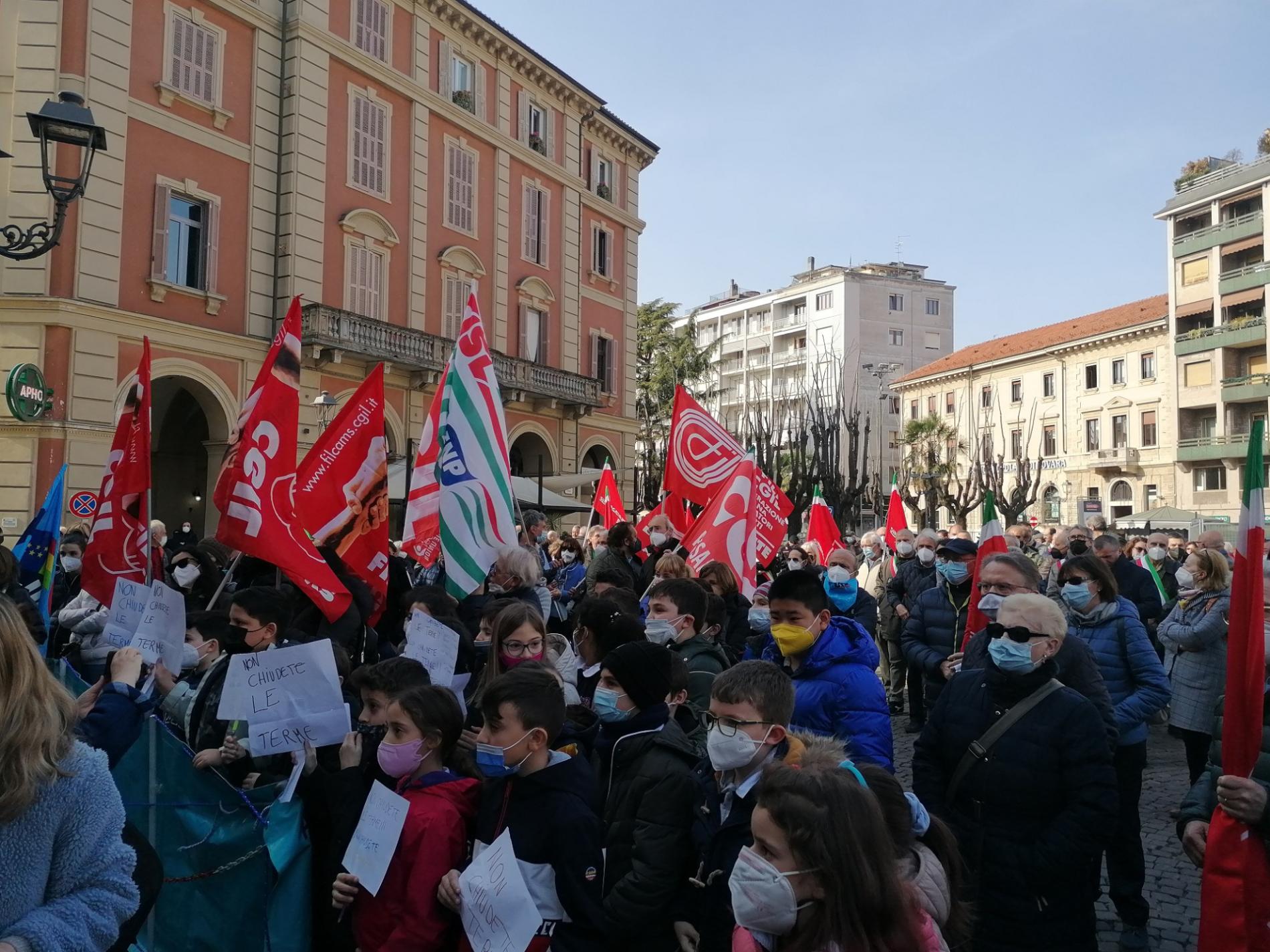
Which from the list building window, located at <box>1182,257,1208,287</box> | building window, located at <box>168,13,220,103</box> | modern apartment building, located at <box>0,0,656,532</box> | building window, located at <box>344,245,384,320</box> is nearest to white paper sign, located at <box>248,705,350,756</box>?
modern apartment building, located at <box>0,0,656,532</box>

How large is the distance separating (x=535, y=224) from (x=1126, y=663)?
2630cm

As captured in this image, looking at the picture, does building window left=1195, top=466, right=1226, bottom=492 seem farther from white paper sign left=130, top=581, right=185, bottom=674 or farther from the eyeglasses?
white paper sign left=130, top=581, right=185, bottom=674

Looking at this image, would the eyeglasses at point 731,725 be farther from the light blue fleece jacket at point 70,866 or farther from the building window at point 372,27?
the building window at point 372,27

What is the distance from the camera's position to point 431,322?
85.3 feet

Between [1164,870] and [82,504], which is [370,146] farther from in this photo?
[1164,870]

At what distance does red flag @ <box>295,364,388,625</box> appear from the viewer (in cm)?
660

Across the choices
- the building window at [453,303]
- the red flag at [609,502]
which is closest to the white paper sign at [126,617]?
the red flag at [609,502]

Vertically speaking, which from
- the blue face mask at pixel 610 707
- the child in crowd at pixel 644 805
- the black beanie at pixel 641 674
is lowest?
the child in crowd at pixel 644 805

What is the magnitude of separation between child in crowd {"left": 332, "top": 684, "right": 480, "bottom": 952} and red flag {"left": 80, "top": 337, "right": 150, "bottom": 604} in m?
2.86

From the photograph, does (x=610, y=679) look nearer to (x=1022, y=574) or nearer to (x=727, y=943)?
(x=727, y=943)

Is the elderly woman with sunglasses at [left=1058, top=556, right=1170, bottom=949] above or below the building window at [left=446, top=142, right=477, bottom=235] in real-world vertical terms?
below

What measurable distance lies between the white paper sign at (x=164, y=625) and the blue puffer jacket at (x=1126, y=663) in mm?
4277

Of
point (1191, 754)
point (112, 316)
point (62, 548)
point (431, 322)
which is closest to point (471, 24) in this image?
point (431, 322)

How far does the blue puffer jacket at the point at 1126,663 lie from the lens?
5.23 meters
